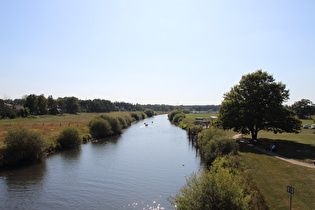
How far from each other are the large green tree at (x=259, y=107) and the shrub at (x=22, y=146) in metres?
34.7

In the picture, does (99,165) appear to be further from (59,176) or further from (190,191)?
(190,191)

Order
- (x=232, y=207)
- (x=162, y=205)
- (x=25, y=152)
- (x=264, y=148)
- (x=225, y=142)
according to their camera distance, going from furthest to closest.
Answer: (x=264, y=148)
(x=25, y=152)
(x=225, y=142)
(x=162, y=205)
(x=232, y=207)

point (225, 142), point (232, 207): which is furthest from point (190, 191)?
point (225, 142)

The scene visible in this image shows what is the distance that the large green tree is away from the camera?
40688mm

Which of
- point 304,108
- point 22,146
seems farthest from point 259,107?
point 304,108

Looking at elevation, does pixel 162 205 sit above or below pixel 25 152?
below

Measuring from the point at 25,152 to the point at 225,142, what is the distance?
31.4m

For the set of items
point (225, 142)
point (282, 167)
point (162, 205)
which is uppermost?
point (225, 142)

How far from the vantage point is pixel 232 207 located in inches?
521

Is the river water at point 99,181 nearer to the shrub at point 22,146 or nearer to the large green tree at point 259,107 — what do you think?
the shrub at point 22,146

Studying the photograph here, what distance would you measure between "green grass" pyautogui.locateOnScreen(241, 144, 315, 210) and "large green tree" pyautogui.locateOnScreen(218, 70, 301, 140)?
12.1m

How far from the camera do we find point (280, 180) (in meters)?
21.7

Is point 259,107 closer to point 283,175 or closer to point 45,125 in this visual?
point 283,175

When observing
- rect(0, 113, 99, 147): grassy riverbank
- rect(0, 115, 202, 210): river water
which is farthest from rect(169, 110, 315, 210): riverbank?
rect(0, 113, 99, 147): grassy riverbank
